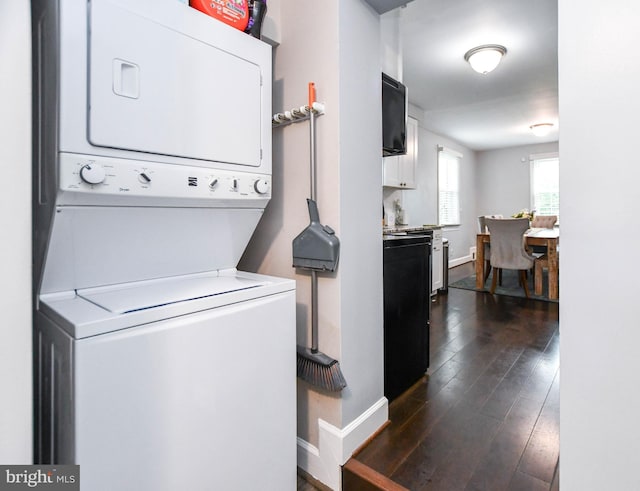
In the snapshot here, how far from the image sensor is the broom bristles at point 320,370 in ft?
4.49

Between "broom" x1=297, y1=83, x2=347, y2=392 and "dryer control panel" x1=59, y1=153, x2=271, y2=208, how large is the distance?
28 centimetres

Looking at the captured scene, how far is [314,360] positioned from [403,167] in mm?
3586

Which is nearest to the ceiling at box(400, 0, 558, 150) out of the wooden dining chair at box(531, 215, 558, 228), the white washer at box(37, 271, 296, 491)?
the wooden dining chair at box(531, 215, 558, 228)

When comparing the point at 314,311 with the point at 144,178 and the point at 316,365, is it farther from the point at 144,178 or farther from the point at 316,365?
the point at 144,178

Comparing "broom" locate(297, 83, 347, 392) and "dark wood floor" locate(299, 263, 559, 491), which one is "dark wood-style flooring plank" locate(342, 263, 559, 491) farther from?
"broom" locate(297, 83, 347, 392)

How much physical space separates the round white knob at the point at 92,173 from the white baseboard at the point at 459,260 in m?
6.94

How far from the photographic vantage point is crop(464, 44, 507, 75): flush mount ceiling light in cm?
334

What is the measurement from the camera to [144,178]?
986 mm

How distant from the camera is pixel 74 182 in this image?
2.81 feet

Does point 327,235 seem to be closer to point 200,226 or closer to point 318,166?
point 318,166

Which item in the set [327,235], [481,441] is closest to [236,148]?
[327,235]

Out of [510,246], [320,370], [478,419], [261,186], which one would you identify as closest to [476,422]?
[478,419]

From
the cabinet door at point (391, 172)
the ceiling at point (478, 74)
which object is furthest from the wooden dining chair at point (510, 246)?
the ceiling at point (478, 74)

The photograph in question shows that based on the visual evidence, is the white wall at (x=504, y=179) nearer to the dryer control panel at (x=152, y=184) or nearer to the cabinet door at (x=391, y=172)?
the cabinet door at (x=391, y=172)
